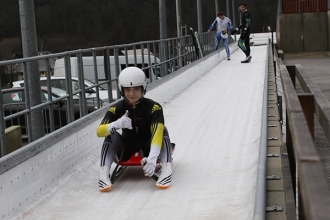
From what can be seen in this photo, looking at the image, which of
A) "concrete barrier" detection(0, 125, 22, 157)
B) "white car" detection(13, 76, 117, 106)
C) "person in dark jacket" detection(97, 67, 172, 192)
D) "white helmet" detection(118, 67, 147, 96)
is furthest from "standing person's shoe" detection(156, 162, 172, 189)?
"white car" detection(13, 76, 117, 106)

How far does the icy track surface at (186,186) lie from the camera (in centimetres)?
579

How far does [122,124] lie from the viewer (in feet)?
20.8

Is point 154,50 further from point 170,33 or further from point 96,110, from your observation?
point 170,33

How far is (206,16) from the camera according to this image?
147 meters

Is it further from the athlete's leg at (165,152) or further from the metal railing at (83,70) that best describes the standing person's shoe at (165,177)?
the metal railing at (83,70)

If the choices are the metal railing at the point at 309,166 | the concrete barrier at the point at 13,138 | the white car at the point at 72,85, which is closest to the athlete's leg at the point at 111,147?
the concrete barrier at the point at 13,138

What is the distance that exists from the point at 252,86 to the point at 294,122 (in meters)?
14.1

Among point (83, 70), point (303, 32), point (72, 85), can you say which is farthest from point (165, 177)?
point (303, 32)

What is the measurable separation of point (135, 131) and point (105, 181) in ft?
1.95

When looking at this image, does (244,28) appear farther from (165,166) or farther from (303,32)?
(303,32)

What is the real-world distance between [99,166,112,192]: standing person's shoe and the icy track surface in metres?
0.06

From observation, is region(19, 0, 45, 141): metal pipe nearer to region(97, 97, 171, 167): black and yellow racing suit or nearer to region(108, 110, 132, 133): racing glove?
region(97, 97, 171, 167): black and yellow racing suit

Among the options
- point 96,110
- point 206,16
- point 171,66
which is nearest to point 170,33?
point 206,16

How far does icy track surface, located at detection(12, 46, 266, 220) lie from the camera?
19.0 ft
